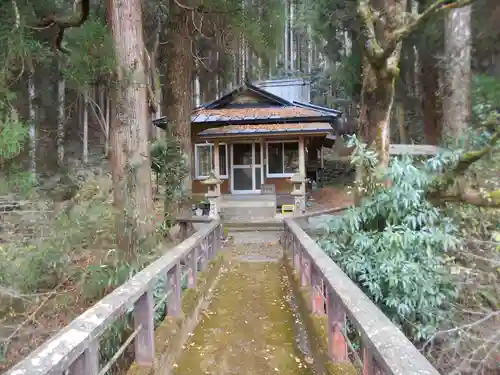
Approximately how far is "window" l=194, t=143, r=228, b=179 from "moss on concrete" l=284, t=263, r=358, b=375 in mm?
11344

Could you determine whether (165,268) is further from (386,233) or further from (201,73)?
(201,73)

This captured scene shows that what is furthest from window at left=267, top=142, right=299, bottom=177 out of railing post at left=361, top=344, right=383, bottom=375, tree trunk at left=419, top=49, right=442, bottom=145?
railing post at left=361, top=344, right=383, bottom=375

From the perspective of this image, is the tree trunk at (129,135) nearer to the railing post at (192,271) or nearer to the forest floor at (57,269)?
the forest floor at (57,269)

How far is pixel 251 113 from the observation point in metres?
15.0

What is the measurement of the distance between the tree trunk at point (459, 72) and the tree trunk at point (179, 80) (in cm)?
641

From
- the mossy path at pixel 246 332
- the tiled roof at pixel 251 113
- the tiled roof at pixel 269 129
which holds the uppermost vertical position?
the tiled roof at pixel 251 113

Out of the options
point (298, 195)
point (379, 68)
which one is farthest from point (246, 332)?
point (298, 195)

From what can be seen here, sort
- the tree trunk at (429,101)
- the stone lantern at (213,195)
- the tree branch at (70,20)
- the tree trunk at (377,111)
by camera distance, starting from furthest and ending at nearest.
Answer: the tree trunk at (429,101)
the stone lantern at (213,195)
the tree trunk at (377,111)
the tree branch at (70,20)

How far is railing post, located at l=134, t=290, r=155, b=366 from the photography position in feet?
9.47

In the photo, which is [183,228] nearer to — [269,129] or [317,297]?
[317,297]

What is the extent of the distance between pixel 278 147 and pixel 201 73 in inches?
165

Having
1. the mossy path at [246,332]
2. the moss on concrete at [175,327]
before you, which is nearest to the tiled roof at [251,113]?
the mossy path at [246,332]

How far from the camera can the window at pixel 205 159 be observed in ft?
52.8

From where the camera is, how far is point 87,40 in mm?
4570
